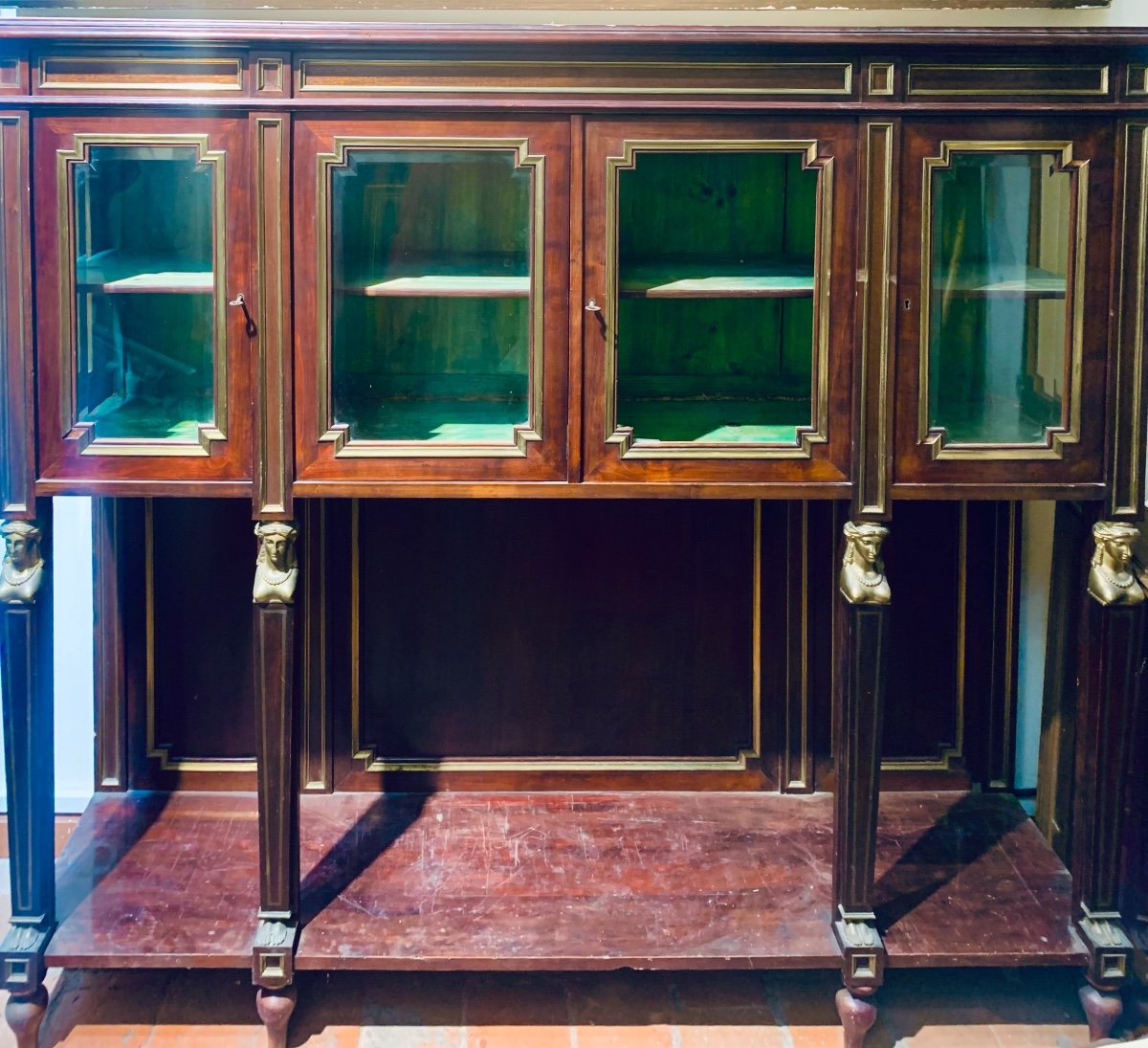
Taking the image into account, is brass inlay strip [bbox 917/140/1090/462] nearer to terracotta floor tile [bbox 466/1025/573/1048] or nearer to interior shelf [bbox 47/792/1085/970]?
interior shelf [bbox 47/792/1085/970]

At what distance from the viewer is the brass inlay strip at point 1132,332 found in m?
2.77

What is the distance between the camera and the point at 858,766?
2924mm

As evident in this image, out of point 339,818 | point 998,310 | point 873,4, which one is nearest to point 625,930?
point 339,818

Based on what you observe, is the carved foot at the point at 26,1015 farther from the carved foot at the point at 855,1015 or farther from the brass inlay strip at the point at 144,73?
the brass inlay strip at the point at 144,73

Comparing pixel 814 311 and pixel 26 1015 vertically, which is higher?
pixel 814 311

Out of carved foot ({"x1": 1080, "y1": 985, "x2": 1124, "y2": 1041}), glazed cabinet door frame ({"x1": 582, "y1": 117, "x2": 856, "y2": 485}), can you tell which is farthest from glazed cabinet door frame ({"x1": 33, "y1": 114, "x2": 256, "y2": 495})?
carved foot ({"x1": 1080, "y1": 985, "x2": 1124, "y2": 1041})

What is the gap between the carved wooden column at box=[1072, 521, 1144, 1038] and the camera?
2891mm

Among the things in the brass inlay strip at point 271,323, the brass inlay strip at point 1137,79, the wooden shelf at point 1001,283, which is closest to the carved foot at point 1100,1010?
the wooden shelf at point 1001,283

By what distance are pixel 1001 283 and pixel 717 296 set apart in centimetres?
49

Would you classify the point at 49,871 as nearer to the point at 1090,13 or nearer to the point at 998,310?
the point at 998,310

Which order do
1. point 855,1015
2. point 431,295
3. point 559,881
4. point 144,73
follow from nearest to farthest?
1. point 144,73
2. point 431,295
3. point 855,1015
4. point 559,881

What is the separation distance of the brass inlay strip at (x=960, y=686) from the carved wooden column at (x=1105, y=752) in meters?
0.54

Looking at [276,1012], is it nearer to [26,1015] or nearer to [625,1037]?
[26,1015]

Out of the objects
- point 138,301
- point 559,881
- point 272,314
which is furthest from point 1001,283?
point 138,301
